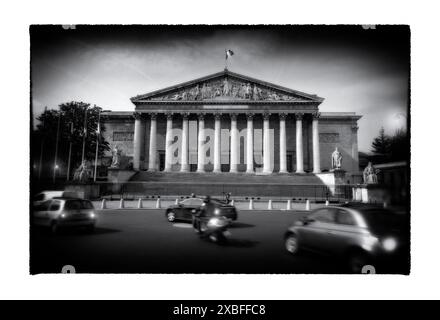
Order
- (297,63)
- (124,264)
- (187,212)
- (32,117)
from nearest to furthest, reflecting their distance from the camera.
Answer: (124,264) < (32,117) < (297,63) < (187,212)

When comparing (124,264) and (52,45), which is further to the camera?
(52,45)

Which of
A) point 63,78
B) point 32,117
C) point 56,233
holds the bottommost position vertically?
point 56,233

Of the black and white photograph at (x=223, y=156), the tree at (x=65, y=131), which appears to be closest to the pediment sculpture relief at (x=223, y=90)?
the black and white photograph at (x=223, y=156)

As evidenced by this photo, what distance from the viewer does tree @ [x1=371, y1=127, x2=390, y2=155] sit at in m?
5.41

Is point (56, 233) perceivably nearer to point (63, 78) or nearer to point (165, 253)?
point (165, 253)

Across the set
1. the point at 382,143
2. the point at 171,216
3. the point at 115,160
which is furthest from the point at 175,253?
the point at 115,160

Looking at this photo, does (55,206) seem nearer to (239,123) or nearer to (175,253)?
(175,253)

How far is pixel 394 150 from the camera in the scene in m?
5.26

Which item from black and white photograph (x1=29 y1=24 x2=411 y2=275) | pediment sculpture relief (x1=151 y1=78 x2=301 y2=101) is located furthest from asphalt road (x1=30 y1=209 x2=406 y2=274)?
pediment sculpture relief (x1=151 y1=78 x2=301 y2=101)

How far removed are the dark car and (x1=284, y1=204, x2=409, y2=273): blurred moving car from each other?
119 centimetres

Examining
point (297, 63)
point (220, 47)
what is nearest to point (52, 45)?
point (220, 47)

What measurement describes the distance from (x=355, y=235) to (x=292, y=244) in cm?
109

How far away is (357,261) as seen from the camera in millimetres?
4480

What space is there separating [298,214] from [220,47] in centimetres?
358
